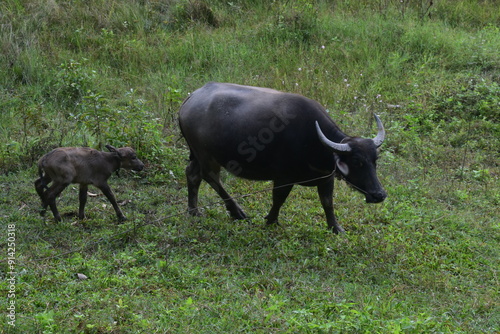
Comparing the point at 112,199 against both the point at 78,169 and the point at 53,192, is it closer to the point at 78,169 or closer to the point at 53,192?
the point at 78,169

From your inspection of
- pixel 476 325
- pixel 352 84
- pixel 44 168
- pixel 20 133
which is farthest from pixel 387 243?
pixel 20 133

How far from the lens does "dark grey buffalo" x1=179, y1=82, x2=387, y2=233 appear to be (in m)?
5.19

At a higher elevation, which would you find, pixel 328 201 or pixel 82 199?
pixel 328 201

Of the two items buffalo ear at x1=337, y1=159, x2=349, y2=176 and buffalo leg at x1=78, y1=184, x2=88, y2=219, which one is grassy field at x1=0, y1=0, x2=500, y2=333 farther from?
buffalo ear at x1=337, y1=159, x2=349, y2=176

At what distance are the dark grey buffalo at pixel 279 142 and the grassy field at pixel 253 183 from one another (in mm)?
503

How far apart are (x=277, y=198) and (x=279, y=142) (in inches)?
21.3

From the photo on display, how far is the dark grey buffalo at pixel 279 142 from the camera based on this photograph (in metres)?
5.19

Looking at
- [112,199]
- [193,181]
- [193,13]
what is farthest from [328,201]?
[193,13]

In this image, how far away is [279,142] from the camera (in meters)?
5.38

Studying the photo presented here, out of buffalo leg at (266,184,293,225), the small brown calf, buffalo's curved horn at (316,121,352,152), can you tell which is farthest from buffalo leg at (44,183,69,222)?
buffalo's curved horn at (316,121,352,152)

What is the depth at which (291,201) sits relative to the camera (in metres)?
6.36

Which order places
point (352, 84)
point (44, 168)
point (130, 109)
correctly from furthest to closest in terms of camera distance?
point (352, 84) < point (130, 109) < point (44, 168)

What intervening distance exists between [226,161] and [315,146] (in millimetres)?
858

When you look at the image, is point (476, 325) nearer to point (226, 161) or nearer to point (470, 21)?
point (226, 161)
